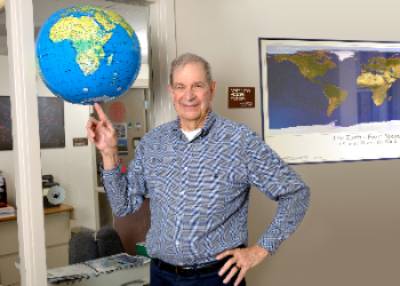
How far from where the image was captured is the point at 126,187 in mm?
1737

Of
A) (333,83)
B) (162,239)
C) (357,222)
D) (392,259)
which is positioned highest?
(333,83)

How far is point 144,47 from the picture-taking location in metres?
2.23

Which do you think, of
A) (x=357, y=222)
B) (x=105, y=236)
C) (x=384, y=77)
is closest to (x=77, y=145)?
(x=105, y=236)

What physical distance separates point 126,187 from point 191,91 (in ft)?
1.47

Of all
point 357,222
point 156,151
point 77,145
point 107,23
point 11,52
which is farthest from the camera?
point 357,222

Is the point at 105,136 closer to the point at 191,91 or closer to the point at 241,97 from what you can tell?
the point at 191,91

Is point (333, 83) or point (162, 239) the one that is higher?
point (333, 83)

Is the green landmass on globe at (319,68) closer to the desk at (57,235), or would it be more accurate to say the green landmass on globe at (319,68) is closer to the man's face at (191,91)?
the man's face at (191,91)

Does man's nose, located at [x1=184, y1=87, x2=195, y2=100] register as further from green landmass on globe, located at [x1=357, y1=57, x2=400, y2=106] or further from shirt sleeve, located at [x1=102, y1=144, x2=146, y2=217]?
green landmass on globe, located at [x1=357, y1=57, x2=400, y2=106]

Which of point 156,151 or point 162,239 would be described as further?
point 156,151

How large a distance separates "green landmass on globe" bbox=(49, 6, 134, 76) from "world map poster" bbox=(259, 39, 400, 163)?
1.24 m

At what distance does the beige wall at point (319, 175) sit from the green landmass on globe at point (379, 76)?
15 cm

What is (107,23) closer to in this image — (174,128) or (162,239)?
(174,128)

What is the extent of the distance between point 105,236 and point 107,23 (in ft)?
3.68
